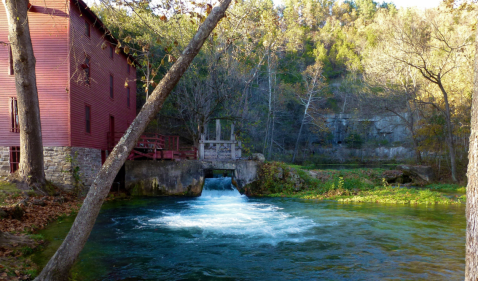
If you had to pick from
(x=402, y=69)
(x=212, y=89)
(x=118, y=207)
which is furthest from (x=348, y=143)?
(x=118, y=207)

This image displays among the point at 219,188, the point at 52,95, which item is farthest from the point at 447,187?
the point at 52,95

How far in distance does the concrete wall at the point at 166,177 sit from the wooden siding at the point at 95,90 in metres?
2.82

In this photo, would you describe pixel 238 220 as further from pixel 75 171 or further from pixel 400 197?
pixel 400 197

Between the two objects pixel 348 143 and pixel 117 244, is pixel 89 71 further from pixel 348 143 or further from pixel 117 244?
pixel 348 143

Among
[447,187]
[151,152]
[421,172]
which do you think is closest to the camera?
[447,187]

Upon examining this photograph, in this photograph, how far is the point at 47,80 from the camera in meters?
16.5

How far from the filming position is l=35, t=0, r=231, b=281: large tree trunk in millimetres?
5004

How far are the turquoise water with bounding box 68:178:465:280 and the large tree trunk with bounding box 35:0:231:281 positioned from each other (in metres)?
1.93

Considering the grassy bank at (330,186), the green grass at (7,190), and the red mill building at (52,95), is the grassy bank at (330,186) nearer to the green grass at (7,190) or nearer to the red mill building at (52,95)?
the red mill building at (52,95)

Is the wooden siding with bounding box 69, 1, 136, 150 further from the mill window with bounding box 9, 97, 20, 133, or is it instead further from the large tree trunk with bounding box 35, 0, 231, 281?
the large tree trunk with bounding box 35, 0, 231, 281

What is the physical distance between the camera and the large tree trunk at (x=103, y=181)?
5.00 m

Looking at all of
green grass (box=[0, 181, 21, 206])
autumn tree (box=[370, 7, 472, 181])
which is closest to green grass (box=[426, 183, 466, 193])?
autumn tree (box=[370, 7, 472, 181])

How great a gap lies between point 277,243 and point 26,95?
1091 cm

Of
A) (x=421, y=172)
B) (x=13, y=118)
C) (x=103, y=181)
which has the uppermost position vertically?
(x=13, y=118)
